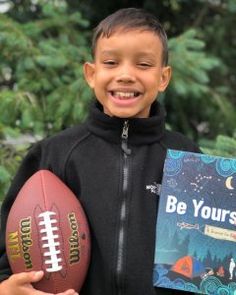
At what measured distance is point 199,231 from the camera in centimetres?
189

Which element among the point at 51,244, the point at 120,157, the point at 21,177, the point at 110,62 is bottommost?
the point at 51,244

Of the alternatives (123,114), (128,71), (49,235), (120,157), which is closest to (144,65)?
(128,71)

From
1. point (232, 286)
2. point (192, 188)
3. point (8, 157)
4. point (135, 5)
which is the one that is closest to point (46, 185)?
point (192, 188)

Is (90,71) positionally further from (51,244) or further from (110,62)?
(51,244)

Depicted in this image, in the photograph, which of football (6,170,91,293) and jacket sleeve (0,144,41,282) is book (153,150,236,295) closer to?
football (6,170,91,293)

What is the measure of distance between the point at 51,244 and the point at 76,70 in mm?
1853

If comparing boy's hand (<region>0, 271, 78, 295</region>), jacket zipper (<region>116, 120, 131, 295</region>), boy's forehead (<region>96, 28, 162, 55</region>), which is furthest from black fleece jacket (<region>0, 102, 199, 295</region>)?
boy's forehead (<region>96, 28, 162, 55</region>)

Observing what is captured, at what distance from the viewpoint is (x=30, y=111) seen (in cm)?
330

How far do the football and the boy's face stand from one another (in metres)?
0.34

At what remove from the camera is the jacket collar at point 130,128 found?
1.96 metres

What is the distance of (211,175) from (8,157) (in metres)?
1.50

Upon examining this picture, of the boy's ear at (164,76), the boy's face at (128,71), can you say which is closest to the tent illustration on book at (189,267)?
the boy's face at (128,71)

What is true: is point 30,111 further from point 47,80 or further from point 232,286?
point 232,286

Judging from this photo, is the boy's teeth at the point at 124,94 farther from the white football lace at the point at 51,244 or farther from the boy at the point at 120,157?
the white football lace at the point at 51,244
